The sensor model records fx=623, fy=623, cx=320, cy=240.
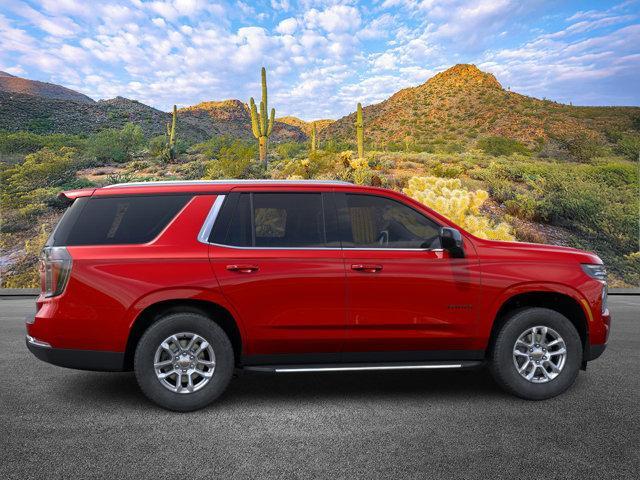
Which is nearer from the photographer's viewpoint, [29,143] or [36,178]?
[36,178]

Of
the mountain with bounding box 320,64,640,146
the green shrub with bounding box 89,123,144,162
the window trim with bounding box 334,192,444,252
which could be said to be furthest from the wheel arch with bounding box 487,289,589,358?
the mountain with bounding box 320,64,640,146

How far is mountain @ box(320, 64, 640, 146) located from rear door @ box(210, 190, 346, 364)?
46825mm

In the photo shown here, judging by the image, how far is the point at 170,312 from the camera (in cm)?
522

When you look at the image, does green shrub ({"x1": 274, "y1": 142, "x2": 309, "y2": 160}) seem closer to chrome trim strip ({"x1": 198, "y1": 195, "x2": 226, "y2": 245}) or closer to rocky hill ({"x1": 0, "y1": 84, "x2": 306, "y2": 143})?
rocky hill ({"x1": 0, "y1": 84, "x2": 306, "y2": 143})

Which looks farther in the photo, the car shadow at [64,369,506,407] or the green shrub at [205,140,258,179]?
the green shrub at [205,140,258,179]

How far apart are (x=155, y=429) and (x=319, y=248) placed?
195 cm

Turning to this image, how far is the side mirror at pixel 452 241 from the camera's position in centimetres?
528

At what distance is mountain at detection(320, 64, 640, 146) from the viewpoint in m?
52.7

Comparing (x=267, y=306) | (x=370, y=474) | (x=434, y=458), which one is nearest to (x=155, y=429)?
(x=267, y=306)

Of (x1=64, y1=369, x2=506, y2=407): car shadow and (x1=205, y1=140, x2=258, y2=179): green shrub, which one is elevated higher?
(x1=205, y1=140, x2=258, y2=179): green shrub

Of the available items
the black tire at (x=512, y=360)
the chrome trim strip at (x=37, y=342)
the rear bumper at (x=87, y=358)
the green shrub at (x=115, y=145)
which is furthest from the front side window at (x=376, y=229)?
the green shrub at (x=115, y=145)

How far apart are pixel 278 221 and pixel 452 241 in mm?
1512

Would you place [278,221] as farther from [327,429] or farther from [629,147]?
[629,147]

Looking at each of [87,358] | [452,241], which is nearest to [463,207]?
[452,241]
